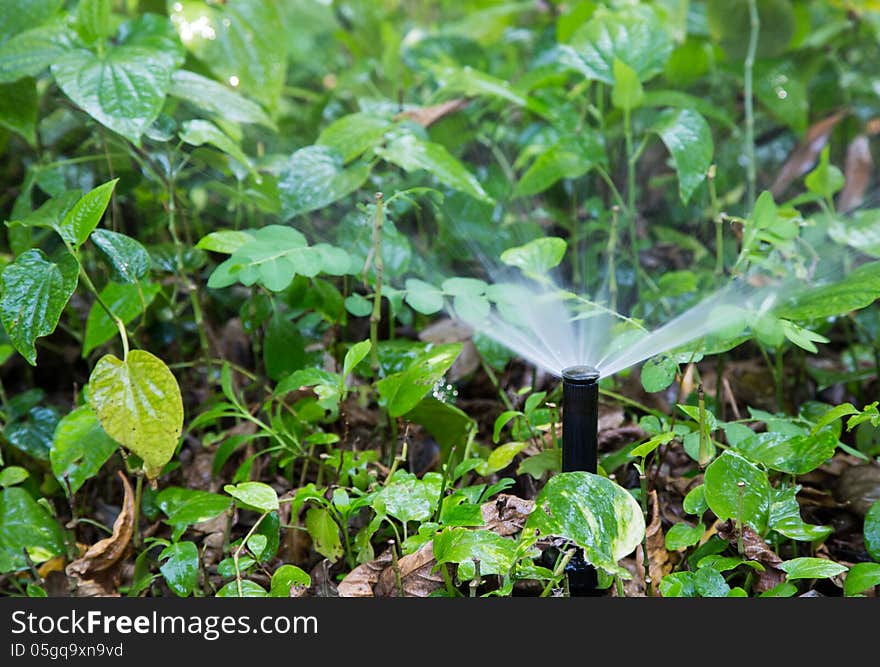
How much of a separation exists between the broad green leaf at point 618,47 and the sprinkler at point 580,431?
81 cm

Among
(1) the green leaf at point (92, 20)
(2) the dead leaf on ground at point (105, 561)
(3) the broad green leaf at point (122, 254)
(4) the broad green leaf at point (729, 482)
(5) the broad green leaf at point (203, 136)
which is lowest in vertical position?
(2) the dead leaf on ground at point (105, 561)

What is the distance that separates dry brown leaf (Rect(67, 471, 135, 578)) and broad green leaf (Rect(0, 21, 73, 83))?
68 cm

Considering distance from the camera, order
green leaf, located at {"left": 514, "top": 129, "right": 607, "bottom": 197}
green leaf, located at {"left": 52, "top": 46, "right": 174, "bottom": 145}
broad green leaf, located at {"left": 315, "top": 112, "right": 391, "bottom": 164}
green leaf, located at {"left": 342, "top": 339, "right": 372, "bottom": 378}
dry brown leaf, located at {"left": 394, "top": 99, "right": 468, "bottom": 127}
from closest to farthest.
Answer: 1. green leaf, located at {"left": 342, "top": 339, "right": 372, "bottom": 378}
2. green leaf, located at {"left": 52, "top": 46, "right": 174, "bottom": 145}
3. broad green leaf, located at {"left": 315, "top": 112, "right": 391, "bottom": 164}
4. green leaf, located at {"left": 514, "top": 129, "right": 607, "bottom": 197}
5. dry brown leaf, located at {"left": 394, "top": 99, "right": 468, "bottom": 127}

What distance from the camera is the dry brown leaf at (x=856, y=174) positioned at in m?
2.07

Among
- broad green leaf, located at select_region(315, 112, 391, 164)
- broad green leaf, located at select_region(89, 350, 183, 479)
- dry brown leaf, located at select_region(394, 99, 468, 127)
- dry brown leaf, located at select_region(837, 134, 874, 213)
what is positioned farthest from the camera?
dry brown leaf, located at select_region(837, 134, 874, 213)

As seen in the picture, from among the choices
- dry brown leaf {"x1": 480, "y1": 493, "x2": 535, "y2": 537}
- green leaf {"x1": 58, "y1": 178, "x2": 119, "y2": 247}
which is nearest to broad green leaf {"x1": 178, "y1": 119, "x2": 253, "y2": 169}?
green leaf {"x1": 58, "y1": 178, "x2": 119, "y2": 247}

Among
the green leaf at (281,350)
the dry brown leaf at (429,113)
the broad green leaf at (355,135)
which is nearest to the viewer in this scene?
the green leaf at (281,350)

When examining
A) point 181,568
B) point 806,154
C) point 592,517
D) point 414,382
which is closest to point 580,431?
point 592,517

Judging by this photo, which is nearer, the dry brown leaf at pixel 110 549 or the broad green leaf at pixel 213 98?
the dry brown leaf at pixel 110 549

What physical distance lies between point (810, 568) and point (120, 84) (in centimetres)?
115

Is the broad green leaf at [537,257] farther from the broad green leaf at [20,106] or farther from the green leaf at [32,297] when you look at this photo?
the broad green leaf at [20,106]

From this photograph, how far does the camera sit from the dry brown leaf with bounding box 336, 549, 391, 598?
1090 mm

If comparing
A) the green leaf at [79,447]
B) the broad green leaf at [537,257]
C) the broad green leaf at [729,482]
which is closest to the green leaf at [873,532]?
the broad green leaf at [729,482]

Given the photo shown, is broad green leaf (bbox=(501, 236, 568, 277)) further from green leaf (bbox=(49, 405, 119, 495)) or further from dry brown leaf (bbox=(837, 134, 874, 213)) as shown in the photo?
dry brown leaf (bbox=(837, 134, 874, 213))
